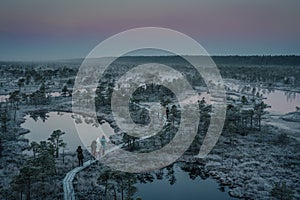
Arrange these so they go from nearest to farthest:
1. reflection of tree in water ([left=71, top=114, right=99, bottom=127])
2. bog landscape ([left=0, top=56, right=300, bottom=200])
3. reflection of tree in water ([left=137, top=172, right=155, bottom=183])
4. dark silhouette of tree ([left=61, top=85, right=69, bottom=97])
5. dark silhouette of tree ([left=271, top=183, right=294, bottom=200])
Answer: dark silhouette of tree ([left=271, top=183, right=294, bottom=200]), bog landscape ([left=0, top=56, right=300, bottom=200]), reflection of tree in water ([left=137, top=172, right=155, bottom=183]), reflection of tree in water ([left=71, top=114, right=99, bottom=127]), dark silhouette of tree ([left=61, top=85, right=69, bottom=97])

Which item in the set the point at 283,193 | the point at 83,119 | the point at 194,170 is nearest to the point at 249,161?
the point at 194,170

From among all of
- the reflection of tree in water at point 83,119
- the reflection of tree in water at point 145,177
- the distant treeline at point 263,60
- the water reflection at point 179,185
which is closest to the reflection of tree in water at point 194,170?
the water reflection at point 179,185

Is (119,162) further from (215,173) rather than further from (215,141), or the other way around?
(215,141)

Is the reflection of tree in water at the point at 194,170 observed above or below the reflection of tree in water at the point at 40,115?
below

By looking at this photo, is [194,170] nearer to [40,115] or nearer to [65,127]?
[65,127]

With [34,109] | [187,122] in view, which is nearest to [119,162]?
[187,122]

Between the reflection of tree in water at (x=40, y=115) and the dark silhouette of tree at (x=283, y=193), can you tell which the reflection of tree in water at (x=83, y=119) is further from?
the dark silhouette of tree at (x=283, y=193)

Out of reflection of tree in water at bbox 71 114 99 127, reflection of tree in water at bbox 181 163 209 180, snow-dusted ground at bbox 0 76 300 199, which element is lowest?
reflection of tree in water at bbox 181 163 209 180

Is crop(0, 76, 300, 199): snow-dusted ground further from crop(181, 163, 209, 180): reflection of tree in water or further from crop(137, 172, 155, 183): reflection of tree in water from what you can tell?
crop(137, 172, 155, 183): reflection of tree in water

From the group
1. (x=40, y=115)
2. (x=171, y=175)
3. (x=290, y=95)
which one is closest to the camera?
(x=171, y=175)

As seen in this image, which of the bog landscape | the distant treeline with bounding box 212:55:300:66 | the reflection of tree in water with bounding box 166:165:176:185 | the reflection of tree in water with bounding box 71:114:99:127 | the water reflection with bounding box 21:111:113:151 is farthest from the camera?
the distant treeline with bounding box 212:55:300:66

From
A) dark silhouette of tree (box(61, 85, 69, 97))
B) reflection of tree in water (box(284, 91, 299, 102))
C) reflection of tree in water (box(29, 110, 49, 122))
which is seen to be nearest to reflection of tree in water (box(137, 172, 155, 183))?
reflection of tree in water (box(29, 110, 49, 122))
